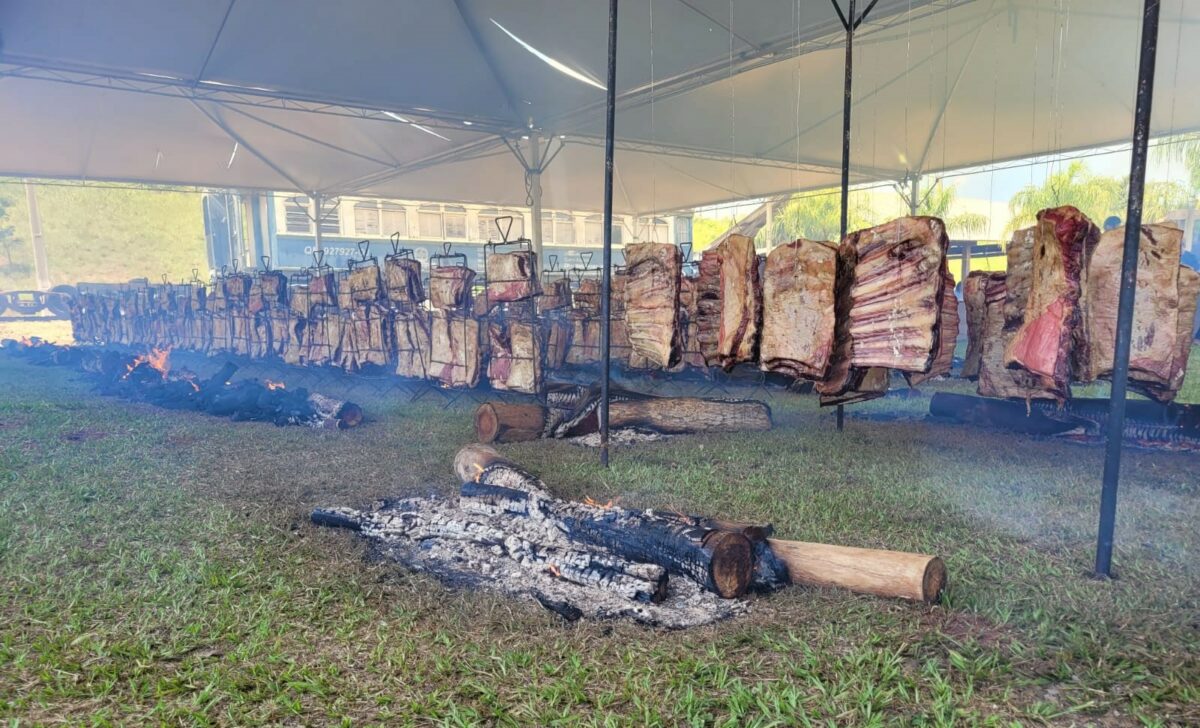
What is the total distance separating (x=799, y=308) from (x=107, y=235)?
177 feet

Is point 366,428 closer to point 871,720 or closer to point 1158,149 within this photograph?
point 871,720

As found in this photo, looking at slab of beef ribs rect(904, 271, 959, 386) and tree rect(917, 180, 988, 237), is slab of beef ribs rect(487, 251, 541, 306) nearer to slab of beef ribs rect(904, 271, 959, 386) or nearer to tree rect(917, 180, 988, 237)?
slab of beef ribs rect(904, 271, 959, 386)

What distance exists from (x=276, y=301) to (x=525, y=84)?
657 cm

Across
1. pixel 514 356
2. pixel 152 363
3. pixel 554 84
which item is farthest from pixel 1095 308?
pixel 152 363

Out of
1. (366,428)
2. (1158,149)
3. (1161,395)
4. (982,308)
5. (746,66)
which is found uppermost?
(746,66)

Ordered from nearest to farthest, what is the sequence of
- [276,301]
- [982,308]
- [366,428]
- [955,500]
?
[955,500] < [982,308] < [366,428] < [276,301]

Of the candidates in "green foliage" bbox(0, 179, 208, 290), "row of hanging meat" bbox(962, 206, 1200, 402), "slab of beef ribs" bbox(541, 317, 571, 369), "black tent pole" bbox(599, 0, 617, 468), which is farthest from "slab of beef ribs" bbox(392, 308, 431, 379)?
"green foliage" bbox(0, 179, 208, 290)

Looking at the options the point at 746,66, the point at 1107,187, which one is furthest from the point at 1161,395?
the point at 1107,187

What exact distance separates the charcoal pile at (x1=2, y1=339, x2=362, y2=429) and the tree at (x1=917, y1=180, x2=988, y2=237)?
18954 millimetres

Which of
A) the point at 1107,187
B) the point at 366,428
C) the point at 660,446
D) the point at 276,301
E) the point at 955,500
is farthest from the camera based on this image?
the point at 1107,187

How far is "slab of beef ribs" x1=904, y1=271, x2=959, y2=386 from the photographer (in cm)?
395

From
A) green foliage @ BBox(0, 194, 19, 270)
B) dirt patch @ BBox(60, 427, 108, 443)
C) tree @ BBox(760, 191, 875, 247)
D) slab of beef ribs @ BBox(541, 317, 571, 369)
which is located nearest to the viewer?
dirt patch @ BBox(60, 427, 108, 443)

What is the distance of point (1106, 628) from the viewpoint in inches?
111

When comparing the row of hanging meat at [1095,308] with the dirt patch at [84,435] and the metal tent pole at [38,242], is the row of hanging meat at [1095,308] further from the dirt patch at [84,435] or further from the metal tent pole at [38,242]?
the metal tent pole at [38,242]
